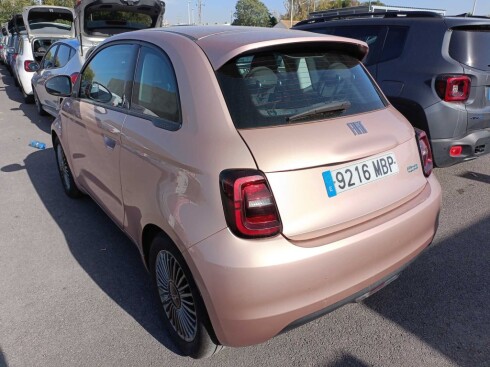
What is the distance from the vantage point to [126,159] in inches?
98.7

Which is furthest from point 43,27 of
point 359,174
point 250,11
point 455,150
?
point 250,11

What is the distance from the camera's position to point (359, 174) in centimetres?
198

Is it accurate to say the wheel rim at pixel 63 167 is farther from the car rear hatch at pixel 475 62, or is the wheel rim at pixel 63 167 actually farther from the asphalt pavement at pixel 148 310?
the car rear hatch at pixel 475 62

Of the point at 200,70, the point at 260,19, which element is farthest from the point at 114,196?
the point at 260,19

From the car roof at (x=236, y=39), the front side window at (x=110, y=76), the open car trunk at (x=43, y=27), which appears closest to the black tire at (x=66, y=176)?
the front side window at (x=110, y=76)

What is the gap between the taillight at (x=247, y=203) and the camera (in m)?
1.74

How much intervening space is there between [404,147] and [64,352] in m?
2.26

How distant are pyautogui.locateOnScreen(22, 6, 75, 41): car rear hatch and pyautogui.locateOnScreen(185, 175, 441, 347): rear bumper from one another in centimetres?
1097

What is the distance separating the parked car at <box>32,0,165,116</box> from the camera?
6.96 metres

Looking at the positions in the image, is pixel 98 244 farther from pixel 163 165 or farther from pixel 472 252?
pixel 472 252

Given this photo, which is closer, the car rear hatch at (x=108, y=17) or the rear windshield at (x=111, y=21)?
the car rear hatch at (x=108, y=17)

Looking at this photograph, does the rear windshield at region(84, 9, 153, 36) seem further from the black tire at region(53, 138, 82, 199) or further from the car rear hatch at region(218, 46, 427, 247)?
the car rear hatch at region(218, 46, 427, 247)

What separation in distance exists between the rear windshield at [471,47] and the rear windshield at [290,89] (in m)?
2.14

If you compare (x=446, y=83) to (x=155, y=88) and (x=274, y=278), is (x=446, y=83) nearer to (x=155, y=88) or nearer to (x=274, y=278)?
(x=155, y=88)
